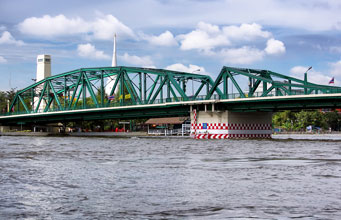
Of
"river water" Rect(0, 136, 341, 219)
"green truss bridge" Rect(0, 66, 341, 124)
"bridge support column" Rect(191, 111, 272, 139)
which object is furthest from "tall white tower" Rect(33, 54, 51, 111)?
"river water" Rect(0, 136, 341, 219)

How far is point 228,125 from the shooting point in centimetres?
7919

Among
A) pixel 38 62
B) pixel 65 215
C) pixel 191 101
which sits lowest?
pixel 65 215

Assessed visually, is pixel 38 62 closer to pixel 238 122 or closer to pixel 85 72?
pixel 85 72

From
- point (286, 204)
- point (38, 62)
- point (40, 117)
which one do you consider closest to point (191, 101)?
point (40, 117)

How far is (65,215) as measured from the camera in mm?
12539

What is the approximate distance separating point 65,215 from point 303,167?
14857mm

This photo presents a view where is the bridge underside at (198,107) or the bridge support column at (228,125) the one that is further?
the bridge support column at (228,125)

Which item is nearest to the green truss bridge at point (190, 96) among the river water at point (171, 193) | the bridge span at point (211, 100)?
the bridge span at point (211, 100)

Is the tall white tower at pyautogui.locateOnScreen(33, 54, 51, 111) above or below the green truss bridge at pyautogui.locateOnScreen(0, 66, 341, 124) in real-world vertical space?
above

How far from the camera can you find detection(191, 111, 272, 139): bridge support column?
7956 centimetres

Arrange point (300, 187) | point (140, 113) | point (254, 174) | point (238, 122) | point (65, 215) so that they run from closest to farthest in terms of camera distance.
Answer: point (65, 215) < point (300, 187) < point (254, 174) < point (238, 122) < point (140, 113)

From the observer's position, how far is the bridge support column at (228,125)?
79.6 metres

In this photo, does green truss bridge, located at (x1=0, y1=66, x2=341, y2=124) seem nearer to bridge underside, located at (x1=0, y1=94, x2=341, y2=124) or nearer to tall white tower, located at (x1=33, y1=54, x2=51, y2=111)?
bridge underside, located at (x1=0, y1=94, x2=341, y2=124)

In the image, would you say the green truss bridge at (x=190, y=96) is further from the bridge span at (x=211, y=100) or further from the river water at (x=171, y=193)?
the river water at (x=171, y=193)
